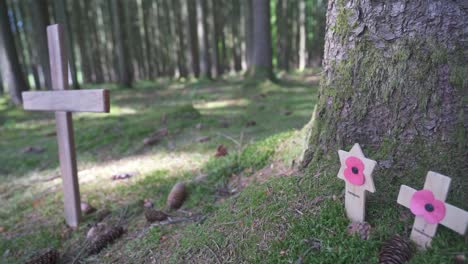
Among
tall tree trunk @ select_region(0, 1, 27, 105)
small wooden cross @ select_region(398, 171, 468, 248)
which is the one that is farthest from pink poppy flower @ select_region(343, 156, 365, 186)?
tall tree trunk @ select_region(0, 1, 27, 105)

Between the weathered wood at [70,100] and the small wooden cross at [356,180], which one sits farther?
the weathered wood at [70,100]

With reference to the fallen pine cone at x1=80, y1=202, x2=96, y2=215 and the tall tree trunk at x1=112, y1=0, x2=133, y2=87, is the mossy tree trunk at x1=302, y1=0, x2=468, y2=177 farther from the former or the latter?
the tall tree trunk at x1=112, y1=0, x2=133, y2=87

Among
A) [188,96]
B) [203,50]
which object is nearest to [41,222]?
[188,96]

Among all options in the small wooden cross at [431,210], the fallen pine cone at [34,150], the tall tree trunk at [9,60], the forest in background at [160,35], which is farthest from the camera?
the forest in background at [160,35]

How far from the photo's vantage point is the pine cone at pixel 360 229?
1.63m

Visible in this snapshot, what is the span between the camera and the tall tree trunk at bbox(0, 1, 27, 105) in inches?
380

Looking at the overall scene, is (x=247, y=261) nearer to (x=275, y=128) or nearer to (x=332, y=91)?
(x=332, y=91)

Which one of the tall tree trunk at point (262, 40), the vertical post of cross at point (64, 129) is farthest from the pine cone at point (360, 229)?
A: the tall tree trunk at point (262, 40)

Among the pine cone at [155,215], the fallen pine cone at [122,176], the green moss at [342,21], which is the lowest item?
the fallen pine cone at [122,176]

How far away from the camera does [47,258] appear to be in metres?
2.44

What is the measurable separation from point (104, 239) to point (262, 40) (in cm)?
831

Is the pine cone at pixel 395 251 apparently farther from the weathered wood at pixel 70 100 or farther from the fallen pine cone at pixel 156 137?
the fallen pine cone at pixel 156 137

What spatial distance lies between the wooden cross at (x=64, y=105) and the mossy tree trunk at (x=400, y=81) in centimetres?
205

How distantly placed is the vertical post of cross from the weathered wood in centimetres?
9
